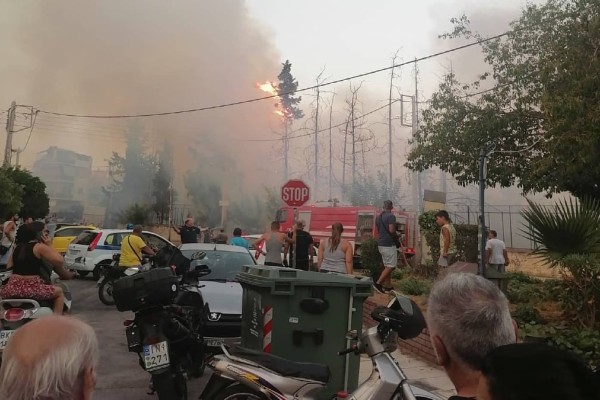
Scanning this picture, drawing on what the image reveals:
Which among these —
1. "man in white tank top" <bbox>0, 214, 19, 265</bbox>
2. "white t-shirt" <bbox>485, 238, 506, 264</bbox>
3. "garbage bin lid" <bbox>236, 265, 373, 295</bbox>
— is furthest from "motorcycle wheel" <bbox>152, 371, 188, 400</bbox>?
"white t-shirt" <bbox>485, 238, 506, 264</bbox>

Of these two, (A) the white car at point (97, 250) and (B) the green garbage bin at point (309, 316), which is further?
(A) the white car at point (97, 250)

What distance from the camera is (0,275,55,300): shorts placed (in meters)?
5.08

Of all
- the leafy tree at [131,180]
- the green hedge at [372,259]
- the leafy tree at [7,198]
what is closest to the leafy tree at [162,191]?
the leafy tree at [131,180]

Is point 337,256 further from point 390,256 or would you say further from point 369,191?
point 369,191

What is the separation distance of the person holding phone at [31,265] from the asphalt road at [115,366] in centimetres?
92

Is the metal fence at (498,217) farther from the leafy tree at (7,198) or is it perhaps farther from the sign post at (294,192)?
the leafy tree at (7,198)

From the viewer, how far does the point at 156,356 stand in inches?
157

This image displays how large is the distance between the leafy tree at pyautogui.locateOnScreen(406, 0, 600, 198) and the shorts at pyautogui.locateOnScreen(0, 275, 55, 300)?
7.90 meters

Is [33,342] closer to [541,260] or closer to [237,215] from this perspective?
[541,260]

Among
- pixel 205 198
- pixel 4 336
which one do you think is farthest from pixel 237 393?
pixel 205 198

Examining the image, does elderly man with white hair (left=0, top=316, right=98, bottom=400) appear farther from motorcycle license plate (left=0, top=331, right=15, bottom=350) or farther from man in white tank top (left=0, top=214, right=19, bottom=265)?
man in white tank top (left=0, top=214, right=19, bottom=265)

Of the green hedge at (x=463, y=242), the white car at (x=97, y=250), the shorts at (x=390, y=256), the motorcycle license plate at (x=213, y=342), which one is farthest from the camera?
the white car at (x=97, y=250)

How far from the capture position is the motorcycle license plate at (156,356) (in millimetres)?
3969

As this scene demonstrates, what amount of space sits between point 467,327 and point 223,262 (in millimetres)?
6006
